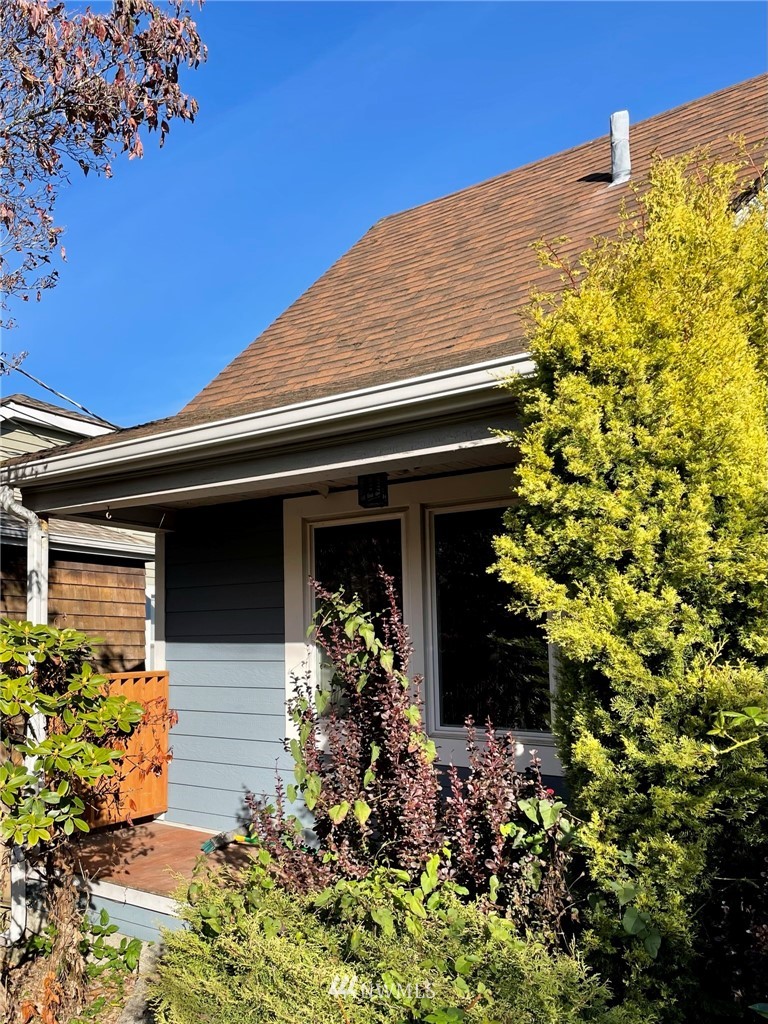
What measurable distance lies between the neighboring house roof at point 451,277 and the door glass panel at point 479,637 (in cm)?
109

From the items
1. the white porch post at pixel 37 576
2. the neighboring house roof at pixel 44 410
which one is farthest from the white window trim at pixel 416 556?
the neighboring house roof at pixel 44 410

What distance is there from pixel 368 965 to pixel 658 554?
71.8 inches

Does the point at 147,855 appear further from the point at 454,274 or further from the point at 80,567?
the point at 454,274

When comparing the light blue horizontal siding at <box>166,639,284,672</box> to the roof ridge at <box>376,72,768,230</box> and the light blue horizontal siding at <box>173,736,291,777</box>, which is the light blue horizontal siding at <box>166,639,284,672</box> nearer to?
the light blue horizontal siding at <box>173,736,291,777</box>

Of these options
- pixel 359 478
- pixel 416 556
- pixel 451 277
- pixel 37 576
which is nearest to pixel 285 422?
pixel 359 478

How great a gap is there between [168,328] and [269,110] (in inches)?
331

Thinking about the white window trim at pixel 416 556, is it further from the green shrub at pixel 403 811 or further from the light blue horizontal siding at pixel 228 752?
the green shrub at pixel 403 811

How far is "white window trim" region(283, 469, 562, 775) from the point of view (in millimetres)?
4352

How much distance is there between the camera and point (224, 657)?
5.51m

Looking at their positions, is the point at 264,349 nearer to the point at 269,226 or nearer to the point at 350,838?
the point at 350,838

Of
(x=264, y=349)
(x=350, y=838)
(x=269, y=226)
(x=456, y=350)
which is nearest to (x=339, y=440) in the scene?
(x=456, y=350)

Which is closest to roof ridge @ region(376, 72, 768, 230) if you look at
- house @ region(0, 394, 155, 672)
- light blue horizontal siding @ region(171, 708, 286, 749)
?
house @ region(0, 394, 155, 672)

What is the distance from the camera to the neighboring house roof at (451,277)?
15.3 feet

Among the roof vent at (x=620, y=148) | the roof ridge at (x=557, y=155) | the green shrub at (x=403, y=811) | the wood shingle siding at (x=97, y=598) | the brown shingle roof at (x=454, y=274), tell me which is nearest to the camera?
the green shrub at (x=403, y=811)
